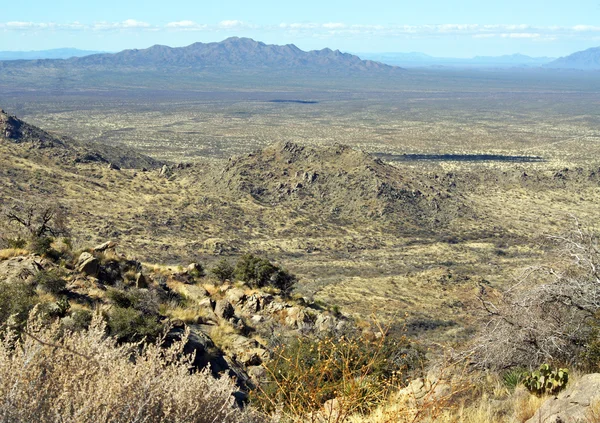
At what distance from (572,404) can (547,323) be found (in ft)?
9.16

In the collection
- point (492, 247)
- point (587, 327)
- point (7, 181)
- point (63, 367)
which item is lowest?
point (492, 247)

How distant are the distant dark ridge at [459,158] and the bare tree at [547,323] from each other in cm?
6539

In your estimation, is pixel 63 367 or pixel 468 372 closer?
pixel 63 367

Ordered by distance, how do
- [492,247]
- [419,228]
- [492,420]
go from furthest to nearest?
[419,228], [492,247], [492,420]

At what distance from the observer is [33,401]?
3.22 meters

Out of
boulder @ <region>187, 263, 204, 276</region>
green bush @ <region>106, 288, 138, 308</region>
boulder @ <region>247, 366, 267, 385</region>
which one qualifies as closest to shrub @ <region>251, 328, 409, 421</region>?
boulder @ <region>247, 366, 267, 385</region>

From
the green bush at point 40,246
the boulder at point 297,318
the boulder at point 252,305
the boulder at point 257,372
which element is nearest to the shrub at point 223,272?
the boulder at point 252,305

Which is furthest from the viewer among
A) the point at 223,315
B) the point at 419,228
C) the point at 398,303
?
the point at 419,228

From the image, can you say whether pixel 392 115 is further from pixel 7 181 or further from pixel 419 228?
pixel 7 181

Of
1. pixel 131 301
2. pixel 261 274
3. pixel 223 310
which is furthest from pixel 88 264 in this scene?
pixel 261 274

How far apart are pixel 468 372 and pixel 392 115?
424ft

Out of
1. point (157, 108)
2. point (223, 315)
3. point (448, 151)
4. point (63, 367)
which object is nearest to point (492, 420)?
point (63, 367)

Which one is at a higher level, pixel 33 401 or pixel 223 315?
pixel 33 401

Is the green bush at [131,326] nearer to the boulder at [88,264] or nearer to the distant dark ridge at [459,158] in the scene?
the boulder at [88,264]
